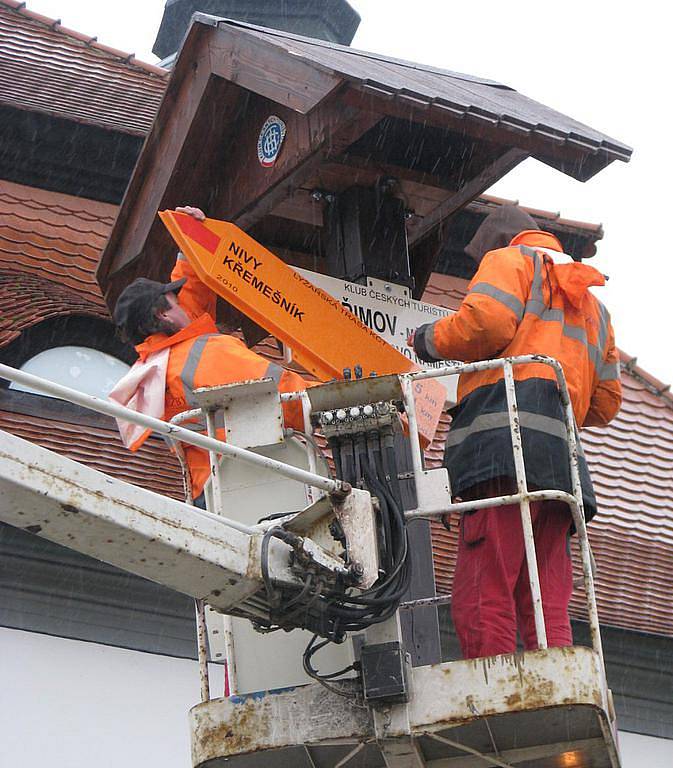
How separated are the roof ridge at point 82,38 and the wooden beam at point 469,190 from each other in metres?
5.01

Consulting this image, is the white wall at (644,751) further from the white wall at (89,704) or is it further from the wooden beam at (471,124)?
the wooden beam at (471,124)

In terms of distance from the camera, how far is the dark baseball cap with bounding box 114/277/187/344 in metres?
6.20

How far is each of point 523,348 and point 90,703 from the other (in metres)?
4.03

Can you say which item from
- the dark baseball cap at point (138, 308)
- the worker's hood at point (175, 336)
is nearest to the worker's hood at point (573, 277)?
the worker's hood at point (175, 336)

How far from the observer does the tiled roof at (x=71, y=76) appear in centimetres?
1090

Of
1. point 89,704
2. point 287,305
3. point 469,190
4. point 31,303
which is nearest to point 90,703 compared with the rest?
point 89,704

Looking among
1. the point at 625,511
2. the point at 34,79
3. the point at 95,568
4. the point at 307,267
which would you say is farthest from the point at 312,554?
the point at 34,79

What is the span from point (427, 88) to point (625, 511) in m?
5.21

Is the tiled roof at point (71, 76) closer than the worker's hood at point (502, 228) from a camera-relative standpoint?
No

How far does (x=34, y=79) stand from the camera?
11.1m

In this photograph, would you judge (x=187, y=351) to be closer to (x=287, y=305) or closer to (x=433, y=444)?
(x=287, y=305)

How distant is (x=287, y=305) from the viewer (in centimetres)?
625

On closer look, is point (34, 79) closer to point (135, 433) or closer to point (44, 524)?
point (135, 433)

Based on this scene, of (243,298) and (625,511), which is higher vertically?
(625,511)
